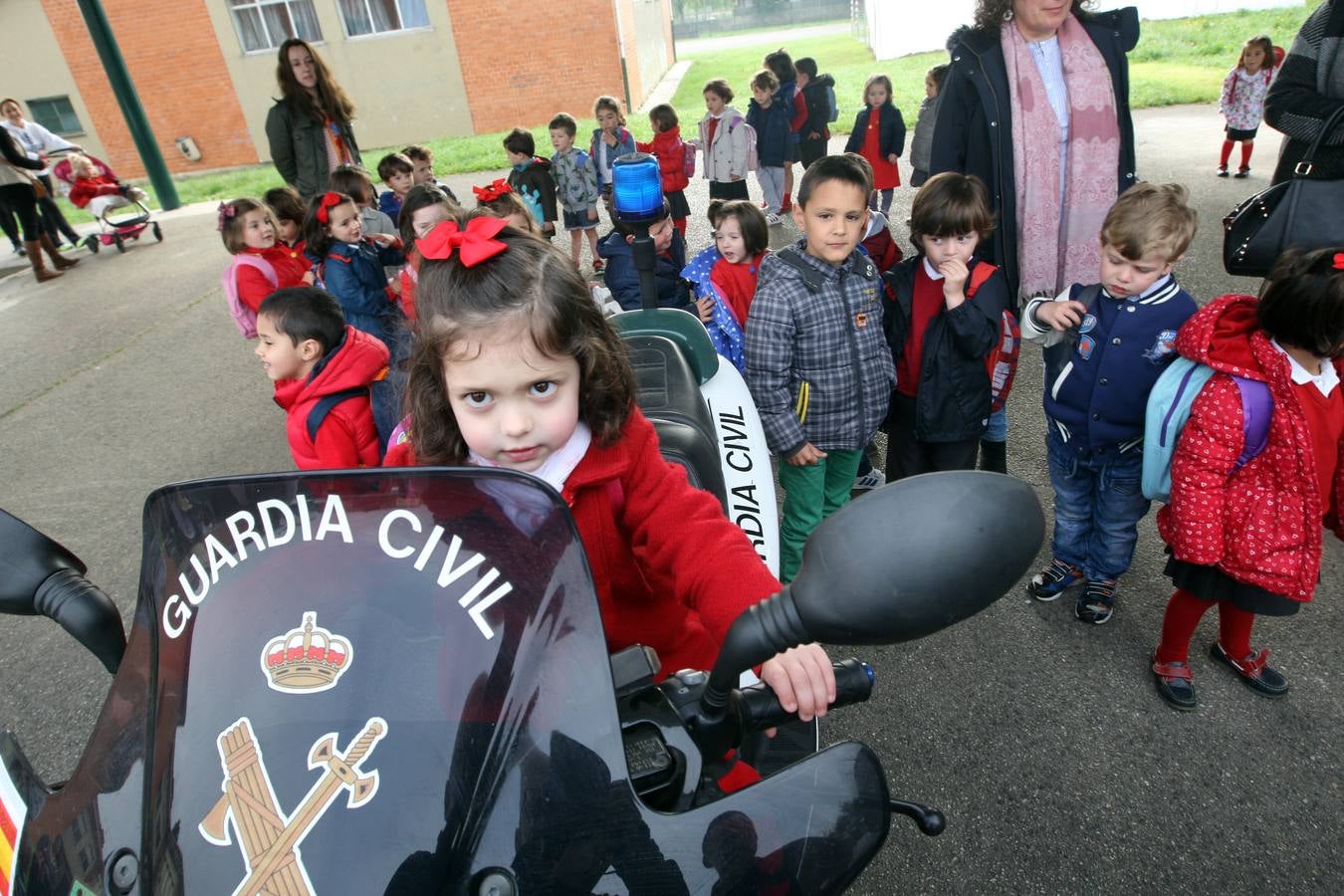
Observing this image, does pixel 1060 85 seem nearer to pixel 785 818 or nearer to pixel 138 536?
pixel 785 818

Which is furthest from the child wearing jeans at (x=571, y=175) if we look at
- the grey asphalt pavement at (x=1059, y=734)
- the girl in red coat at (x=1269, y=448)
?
the girl in red coat at (x=1269, y=448)

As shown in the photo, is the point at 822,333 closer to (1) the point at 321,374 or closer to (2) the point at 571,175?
(1) the point at 321,374

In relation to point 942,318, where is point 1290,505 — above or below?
below

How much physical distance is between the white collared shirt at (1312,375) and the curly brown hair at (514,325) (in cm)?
183

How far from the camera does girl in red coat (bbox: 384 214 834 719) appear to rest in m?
1.36

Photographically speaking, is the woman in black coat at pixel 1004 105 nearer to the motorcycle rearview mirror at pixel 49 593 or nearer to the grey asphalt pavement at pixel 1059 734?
the grey asphalt pavement at pixel 1059 734

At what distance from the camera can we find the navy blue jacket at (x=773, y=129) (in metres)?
8.63

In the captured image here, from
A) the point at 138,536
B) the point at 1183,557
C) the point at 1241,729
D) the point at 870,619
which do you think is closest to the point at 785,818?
the point at 870,619

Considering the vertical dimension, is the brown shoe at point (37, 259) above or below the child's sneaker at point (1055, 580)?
above

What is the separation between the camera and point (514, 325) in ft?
4.48

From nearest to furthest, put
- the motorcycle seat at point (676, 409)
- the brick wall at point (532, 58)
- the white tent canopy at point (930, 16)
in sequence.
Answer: the motorcycle seat at point (676, 409) < the brick wall at point (532, 58) < the white tent canopy at point (930, 16)

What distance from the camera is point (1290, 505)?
2.18 metres

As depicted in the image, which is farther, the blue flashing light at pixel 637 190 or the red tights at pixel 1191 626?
the blue flashing light at pixel 637 190

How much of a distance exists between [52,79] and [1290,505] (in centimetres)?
2672
